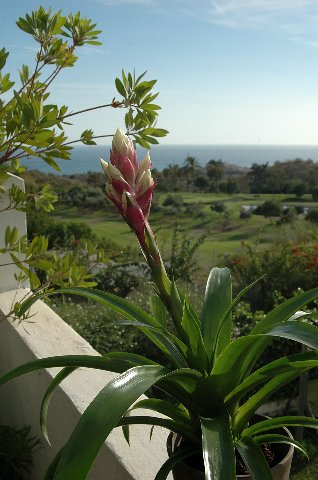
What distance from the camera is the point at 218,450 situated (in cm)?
70

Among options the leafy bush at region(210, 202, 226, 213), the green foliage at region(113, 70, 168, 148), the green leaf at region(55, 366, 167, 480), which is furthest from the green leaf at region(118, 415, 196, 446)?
the leafy bush at region(210, 202, 226, 213)

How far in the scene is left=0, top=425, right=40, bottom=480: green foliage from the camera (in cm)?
180

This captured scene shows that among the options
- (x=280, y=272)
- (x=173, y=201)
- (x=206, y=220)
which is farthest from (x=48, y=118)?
(x=173, y=201)

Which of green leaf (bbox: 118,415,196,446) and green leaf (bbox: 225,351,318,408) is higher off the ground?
green leaf (bbox: 225,351,318,408)

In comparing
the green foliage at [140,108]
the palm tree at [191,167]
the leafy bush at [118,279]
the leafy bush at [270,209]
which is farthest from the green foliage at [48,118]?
the palm tree at [191,167]

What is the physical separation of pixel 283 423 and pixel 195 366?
0.17 m

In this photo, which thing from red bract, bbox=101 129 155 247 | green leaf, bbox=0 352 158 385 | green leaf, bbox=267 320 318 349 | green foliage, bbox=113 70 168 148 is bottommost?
green leaf, bbox=0 352 158 385

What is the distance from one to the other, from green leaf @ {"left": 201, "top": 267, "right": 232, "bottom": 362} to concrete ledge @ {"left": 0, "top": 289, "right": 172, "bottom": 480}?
1.32 ft

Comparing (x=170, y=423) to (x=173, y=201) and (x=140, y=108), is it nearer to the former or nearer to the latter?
(x=140, y=108)

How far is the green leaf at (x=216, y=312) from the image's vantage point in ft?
2.97

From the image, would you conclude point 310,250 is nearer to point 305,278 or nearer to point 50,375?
point 305,278

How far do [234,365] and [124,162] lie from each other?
363 mm

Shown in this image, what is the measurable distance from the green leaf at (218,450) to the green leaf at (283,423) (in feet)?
0.33

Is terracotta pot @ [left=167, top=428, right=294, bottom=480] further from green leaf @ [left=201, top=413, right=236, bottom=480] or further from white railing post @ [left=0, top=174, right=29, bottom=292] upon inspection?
white railing post @ [left=0, top=174, right=29, bottom=292]
